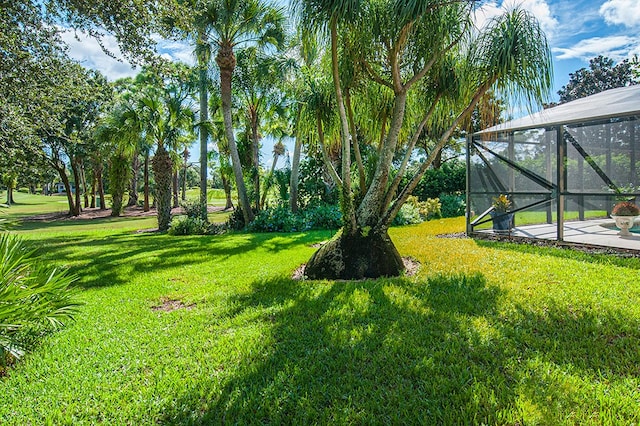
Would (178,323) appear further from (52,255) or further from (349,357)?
(52,255)

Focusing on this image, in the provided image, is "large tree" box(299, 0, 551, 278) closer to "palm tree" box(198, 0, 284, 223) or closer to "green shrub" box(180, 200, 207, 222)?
"palm tree" box(198, 0, 284, 223)

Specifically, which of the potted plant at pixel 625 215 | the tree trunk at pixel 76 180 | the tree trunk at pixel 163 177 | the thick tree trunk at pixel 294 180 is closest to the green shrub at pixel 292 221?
the thick tree trunk at pixel 294 180

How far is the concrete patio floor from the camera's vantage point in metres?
6.68

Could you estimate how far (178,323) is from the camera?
392cm

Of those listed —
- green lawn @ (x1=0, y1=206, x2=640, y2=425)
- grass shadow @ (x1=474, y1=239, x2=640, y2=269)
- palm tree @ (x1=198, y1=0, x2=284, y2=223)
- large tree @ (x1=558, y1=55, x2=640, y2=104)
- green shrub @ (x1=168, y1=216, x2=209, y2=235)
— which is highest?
large tree @ (x1=558, y1=55, x2=640, y2=104)

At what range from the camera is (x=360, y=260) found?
18.1 ft

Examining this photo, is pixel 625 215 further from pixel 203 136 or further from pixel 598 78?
pixel 598 78

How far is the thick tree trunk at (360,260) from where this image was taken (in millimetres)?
5508

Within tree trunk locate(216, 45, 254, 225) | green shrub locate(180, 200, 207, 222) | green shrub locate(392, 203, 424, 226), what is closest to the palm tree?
tree trunk locate(216, 45, 254, 225)

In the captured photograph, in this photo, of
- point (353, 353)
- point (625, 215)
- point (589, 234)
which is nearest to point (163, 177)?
point (353, 353)

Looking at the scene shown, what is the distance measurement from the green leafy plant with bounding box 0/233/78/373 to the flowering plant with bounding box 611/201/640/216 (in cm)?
925

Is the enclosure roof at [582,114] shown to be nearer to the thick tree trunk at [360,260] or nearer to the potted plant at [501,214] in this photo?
the potted plant at [501,214]

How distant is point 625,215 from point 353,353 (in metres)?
6.83

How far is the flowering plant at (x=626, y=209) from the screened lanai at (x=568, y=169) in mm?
150
